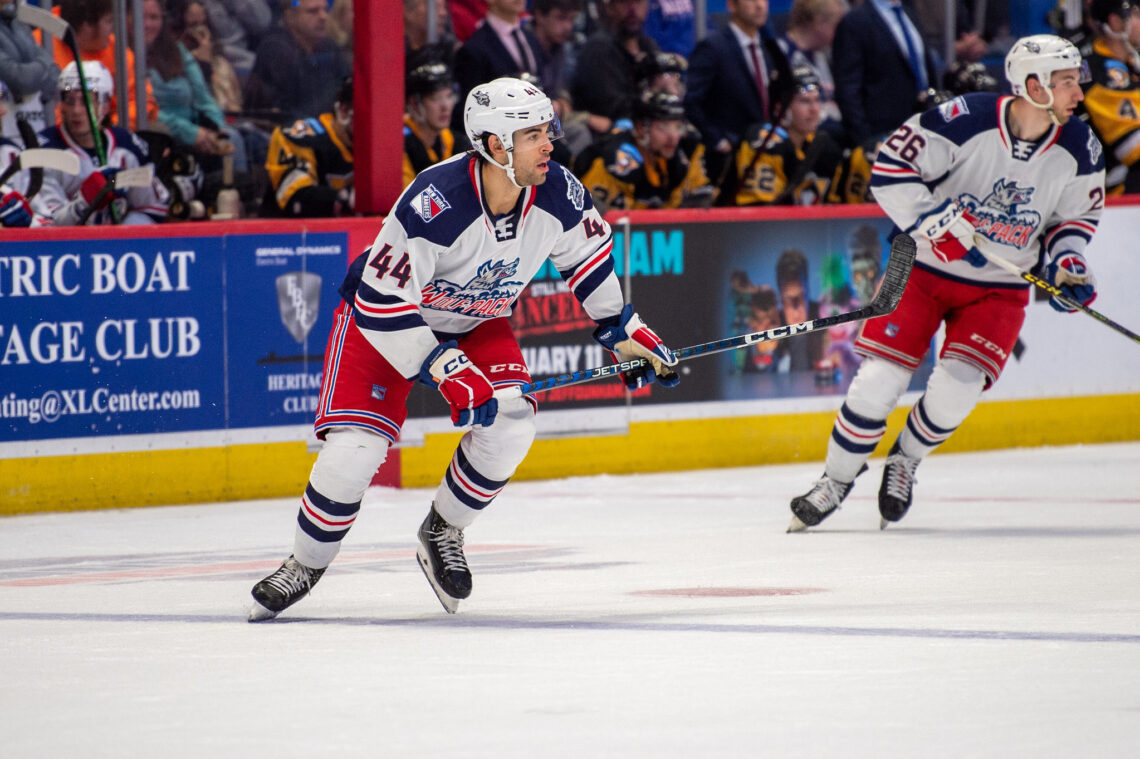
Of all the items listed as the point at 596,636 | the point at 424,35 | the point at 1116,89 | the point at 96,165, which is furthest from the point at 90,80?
the point at 1116,89

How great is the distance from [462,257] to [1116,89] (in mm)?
5763

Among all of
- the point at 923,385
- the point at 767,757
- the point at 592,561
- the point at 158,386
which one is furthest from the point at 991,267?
the point at 767,757

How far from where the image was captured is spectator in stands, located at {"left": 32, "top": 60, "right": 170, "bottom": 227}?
7.11 m

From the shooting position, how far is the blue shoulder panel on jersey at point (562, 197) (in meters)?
4.59

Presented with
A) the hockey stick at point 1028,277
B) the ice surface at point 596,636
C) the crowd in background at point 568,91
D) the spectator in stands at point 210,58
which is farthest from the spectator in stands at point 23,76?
the hockey stick at point 1028,277

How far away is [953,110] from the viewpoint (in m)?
6.32

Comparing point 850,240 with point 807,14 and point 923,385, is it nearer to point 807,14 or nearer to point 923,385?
point 923,385

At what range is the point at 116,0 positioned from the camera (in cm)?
762

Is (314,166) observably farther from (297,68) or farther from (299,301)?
(299,301)

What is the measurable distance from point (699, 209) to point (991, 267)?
206cm

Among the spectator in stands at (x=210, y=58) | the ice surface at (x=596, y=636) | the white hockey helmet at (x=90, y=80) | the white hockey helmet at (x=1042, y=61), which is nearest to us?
the ice surface at (x=596, y=636)

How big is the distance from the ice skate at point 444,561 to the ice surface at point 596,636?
64 mm

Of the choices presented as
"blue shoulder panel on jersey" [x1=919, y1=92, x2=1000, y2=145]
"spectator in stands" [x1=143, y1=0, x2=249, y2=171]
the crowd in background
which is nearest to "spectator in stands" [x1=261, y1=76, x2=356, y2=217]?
the crowd in background

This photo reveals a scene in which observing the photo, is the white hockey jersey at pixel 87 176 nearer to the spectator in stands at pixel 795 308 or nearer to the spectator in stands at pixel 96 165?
the spectator in stands at pixel 96 165
